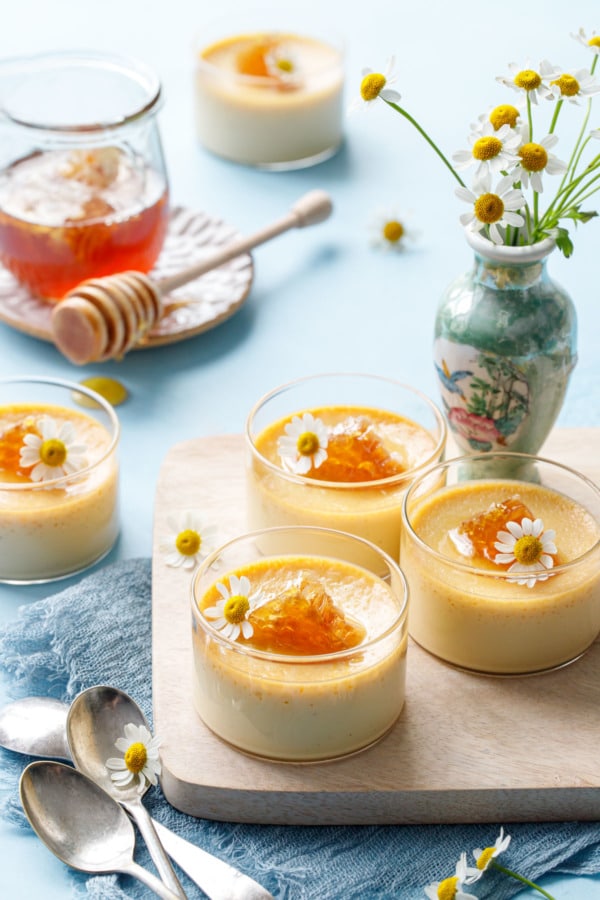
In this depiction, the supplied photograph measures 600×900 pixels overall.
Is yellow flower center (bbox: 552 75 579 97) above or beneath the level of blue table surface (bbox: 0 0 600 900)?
above

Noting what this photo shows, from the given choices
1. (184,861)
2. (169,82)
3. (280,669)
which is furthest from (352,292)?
(184,861)

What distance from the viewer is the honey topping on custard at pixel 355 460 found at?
5.58 ft

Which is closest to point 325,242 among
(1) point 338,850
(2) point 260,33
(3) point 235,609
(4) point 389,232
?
(4) point 389,232

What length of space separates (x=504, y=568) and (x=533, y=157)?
0.48 meters

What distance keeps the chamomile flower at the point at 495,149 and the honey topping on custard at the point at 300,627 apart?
1.70ft

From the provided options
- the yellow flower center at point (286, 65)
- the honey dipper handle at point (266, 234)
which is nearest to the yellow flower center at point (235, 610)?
the honey dipper handle at point (266, 234)

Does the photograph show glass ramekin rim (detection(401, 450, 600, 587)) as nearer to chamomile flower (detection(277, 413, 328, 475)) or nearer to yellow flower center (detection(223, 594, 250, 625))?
chamomile flower (detection(277, 413, 328, 475))

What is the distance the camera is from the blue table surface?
209 centimetres

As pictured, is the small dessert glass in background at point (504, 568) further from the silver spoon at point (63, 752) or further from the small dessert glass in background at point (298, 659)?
the silver spoon at point (63, 752)

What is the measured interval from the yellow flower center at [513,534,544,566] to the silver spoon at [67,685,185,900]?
48cm

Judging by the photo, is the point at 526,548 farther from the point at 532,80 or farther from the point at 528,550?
the point at 532,80

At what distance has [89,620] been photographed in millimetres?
1664

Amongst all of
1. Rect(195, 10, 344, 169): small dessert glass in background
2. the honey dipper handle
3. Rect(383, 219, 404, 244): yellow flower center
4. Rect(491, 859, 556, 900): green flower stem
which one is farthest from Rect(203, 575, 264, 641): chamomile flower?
Rect(195, 10, 344, 169): small dessert glass in background

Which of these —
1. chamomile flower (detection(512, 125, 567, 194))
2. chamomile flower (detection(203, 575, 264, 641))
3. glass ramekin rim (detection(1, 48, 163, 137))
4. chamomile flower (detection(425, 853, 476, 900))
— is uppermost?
chamomile flower (detection(512, 125, 567, 194))
